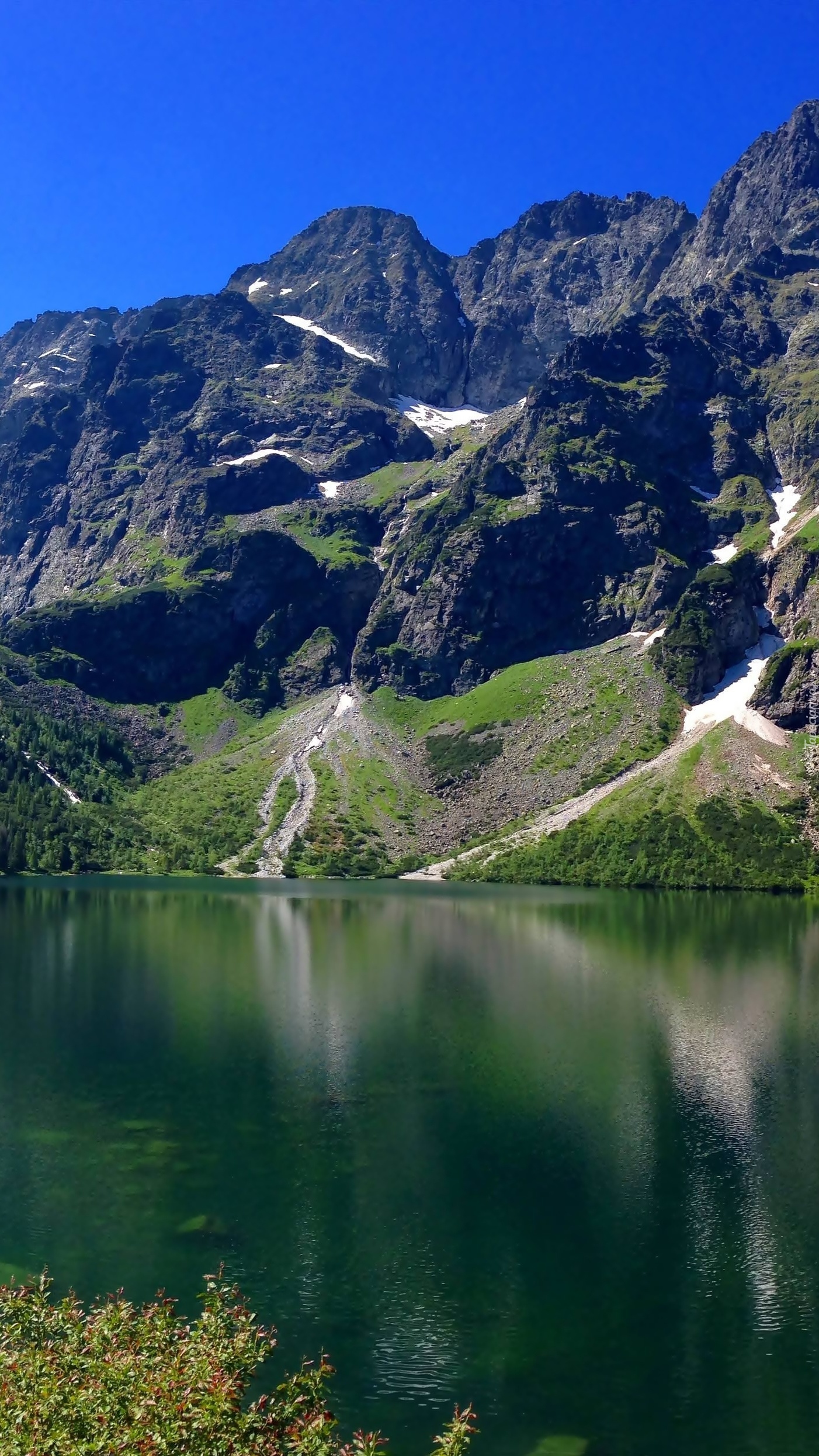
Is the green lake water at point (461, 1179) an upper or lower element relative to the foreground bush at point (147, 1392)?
lower

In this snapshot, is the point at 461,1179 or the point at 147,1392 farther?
the point at 461,1179

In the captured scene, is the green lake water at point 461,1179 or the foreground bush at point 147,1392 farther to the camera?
the green lake water at point 461,1179

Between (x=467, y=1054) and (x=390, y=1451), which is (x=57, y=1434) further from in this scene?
(x=467, y=1054)

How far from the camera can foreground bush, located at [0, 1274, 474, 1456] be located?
2111cm

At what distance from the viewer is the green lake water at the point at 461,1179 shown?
3659cm

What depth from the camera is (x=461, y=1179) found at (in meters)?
53.6

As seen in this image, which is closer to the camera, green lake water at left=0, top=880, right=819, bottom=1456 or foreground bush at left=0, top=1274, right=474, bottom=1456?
foreground bush at left=0, top=1274, right=474, bottom=1456

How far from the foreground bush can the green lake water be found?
34.2 ft

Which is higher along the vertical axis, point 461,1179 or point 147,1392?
point 147,1392

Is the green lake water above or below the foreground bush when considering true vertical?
below

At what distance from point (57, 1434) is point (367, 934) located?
127 m

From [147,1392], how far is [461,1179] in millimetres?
33692

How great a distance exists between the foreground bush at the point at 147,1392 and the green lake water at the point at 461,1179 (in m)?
10.4

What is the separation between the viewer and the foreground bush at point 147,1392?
21.1m
